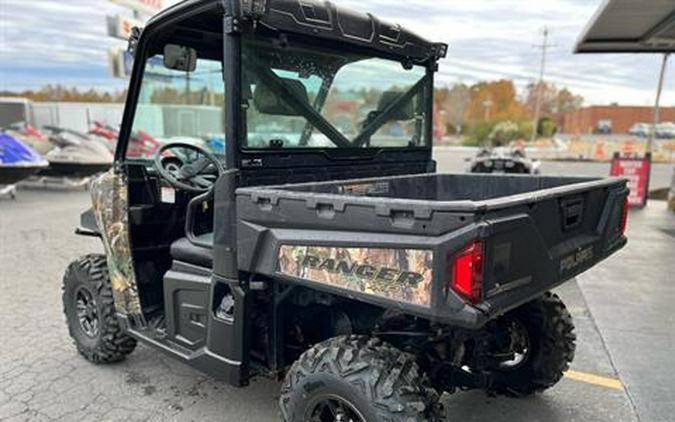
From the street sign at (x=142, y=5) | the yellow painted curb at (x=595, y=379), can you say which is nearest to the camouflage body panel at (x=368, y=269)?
the yellow painted curb at (x=595, y=379)

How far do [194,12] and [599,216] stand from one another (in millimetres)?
2328

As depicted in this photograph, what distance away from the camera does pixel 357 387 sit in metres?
2.13

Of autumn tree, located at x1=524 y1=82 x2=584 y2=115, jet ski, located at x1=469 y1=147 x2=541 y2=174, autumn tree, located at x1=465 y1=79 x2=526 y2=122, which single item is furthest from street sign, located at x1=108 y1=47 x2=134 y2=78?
autumn tree, located at x1=524 y1=82 x2=584 y2=115

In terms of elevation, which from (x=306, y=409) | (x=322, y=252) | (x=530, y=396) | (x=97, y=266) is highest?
(x=322, y=252)

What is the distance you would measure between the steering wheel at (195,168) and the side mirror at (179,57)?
485mm

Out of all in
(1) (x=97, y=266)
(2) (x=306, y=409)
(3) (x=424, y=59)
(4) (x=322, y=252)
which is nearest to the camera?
(4) (x=322, y=252)

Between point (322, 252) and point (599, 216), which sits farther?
point (599, 216)

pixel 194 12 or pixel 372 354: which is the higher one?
pixel 194 12

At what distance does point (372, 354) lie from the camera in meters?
2.19

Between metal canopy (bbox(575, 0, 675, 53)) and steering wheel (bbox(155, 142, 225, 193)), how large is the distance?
696cm

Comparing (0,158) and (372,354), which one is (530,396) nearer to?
(372,354)

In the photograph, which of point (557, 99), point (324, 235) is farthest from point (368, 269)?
point (557, 99)

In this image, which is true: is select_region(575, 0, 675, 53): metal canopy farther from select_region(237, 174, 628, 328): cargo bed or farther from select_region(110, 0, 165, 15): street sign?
select_region(110, 0, 165, 15): street sign

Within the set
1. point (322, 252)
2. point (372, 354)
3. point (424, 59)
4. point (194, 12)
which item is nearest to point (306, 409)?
point (372, 354)
